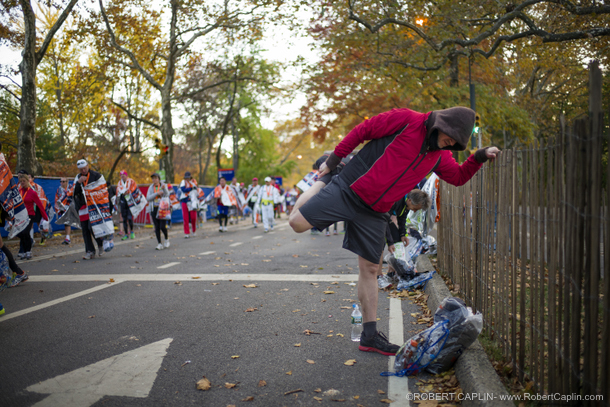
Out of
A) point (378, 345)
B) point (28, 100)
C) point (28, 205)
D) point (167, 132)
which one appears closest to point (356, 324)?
point (378, 345)

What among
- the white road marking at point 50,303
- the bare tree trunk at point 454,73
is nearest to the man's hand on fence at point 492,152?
the white road marking at point 50,303

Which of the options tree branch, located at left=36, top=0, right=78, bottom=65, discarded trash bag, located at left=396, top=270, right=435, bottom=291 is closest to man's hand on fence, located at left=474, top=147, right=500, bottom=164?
discarded trash bag, located at left=396, top=270, right=435, bottom=291

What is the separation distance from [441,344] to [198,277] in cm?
510

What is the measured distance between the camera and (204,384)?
3.47 meters

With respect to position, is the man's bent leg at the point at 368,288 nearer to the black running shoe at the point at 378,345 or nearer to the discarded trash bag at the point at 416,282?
the black running shoe at the point at 378,345

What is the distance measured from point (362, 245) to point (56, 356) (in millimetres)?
2720

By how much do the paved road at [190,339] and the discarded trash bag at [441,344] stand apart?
21cm

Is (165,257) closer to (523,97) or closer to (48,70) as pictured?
(523,97)

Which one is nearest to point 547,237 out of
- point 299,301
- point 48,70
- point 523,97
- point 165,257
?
point 299,301

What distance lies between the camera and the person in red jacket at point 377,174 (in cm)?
367

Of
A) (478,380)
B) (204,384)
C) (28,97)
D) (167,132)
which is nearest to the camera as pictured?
(478,380)

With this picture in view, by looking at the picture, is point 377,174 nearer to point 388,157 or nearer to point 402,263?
point 388,157

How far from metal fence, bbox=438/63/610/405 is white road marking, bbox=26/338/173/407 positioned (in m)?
2.57

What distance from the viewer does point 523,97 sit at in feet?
79.2
